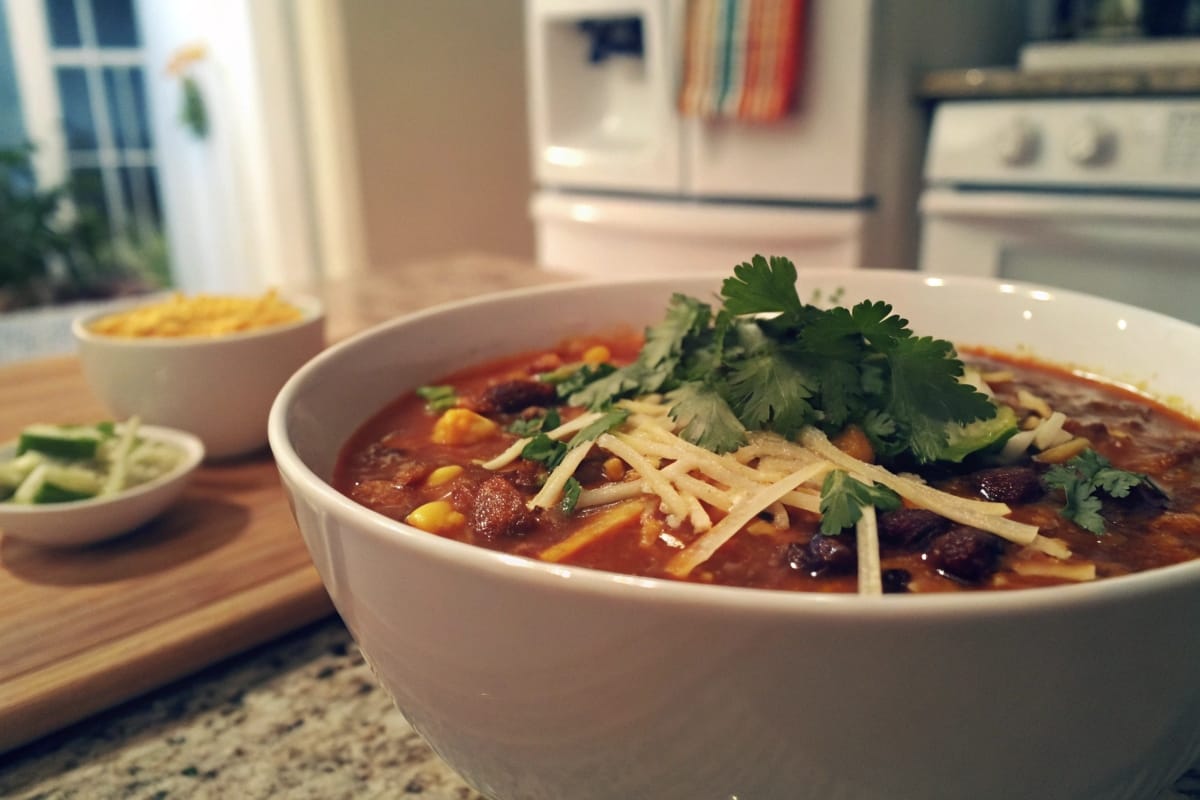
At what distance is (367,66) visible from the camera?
4496 millimetres

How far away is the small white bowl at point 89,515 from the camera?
110 cm

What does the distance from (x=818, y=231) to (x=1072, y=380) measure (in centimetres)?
219

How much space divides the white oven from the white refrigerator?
0.19 meters

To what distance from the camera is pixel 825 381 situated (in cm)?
81

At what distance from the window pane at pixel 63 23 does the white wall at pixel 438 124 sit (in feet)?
9.93

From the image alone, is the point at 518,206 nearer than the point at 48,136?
Yes

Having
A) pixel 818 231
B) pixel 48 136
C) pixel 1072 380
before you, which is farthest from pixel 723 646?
pixel 48 136

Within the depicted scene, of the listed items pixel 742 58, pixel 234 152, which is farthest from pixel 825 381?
pixel 234 152

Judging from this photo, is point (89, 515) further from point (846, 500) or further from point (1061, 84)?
point (1061, 84)

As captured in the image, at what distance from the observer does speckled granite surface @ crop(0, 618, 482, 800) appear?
78 cm

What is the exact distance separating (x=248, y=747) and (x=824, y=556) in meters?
0.53

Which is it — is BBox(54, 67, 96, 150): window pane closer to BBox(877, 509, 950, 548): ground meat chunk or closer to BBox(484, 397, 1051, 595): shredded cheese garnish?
BBox(484, 397, 1051, 595): shredded cheese garnish

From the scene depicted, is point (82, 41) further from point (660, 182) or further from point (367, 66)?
point (660, 182)

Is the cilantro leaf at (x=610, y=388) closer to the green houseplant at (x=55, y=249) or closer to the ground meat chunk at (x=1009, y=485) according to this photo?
the ground meat chunk at (x=1009, y=485)
